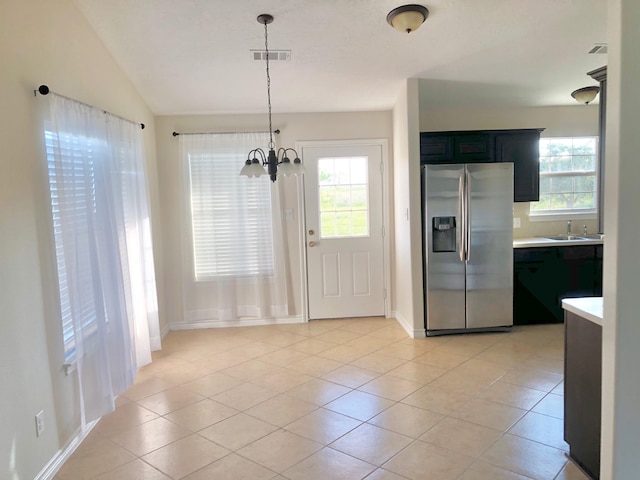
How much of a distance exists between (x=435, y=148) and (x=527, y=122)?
1339 millimetres

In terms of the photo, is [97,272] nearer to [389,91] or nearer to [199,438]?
[199,438]

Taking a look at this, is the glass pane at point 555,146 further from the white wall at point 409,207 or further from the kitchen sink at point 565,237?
the white wall at point 409,207

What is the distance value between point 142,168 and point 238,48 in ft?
4.56

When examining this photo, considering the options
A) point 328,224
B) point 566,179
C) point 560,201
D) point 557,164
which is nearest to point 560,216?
point 560,201

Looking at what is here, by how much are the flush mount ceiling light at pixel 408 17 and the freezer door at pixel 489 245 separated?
1739mm

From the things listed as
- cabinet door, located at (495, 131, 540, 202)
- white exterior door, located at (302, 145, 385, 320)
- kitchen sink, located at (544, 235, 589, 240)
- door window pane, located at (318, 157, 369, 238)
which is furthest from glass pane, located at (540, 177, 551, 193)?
door window pane, located at (318, 157, 369, 238)

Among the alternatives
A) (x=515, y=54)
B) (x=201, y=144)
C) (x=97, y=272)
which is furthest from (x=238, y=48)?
(x=515, y=54)

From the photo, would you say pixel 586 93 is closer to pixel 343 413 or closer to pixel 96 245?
pixel 343 413

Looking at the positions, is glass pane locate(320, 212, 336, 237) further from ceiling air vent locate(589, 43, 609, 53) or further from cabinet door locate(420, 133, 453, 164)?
ceiling air vent locate(589, 43, 609, 53)

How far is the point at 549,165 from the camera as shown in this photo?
17.9 feet

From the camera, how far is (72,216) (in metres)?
2.78

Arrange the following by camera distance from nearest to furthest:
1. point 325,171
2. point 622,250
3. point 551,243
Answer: point 622,250
point 551,243
point 325,171

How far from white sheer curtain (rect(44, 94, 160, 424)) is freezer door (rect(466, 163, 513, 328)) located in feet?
10.4

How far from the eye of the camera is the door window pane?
5230 millimetres
